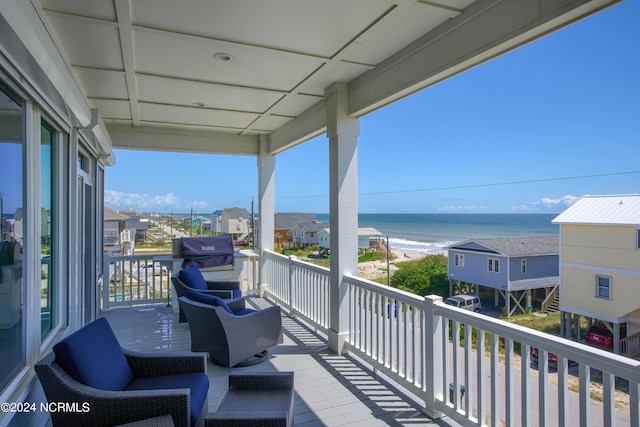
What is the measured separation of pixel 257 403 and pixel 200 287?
9.74 feet

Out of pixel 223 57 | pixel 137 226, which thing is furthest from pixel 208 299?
pixel 137 226

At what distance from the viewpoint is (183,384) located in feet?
7.18

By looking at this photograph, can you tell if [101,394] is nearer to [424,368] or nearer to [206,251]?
[424,368]

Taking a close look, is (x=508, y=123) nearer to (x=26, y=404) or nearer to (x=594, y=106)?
(x=594, y=106)

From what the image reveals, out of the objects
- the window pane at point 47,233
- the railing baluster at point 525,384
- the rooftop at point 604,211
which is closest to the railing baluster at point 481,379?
the railing baluster at point 525,384

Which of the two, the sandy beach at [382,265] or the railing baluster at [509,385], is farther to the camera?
the sandy beach at [382,265]

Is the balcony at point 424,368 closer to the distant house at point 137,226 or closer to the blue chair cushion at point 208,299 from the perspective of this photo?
the blue chair cushion at point 208,299

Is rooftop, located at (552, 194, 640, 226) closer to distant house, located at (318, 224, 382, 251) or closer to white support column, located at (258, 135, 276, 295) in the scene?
distant house, located at (318, 224, 382, 251)

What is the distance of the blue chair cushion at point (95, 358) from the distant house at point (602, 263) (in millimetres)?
2570

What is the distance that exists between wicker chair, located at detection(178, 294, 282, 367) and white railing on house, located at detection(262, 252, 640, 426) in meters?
0.88

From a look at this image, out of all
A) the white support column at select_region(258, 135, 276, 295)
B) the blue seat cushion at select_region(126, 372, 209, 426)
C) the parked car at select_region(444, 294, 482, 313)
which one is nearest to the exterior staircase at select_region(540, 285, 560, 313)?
the parked car at select_region(444, 294, 482, 313)

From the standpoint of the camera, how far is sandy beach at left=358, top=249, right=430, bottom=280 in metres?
5.71

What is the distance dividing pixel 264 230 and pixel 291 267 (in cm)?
138

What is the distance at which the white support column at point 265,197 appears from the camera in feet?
21.3
